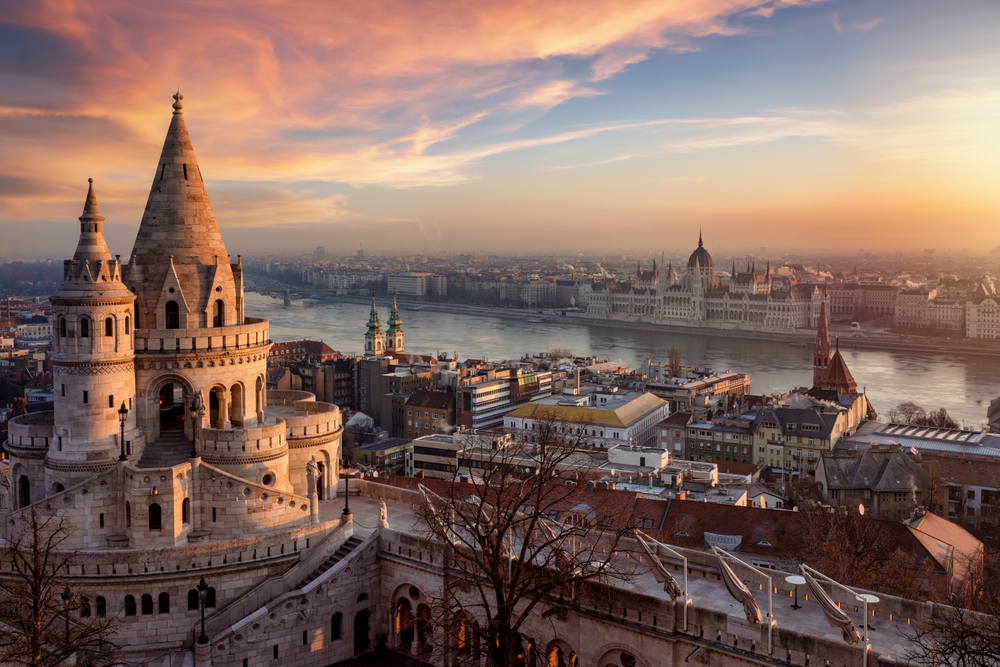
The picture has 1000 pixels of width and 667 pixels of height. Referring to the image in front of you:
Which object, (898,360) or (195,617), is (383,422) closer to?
(195,617)

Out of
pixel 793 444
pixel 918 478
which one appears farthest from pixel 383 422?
pixel 918 478

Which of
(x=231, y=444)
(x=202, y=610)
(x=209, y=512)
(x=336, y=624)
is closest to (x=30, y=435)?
(x=231, y=444)

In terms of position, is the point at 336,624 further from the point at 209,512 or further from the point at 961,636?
the point at 961,636

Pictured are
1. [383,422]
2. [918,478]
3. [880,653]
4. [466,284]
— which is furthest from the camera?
[466,284]

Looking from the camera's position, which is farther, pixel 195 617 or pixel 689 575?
pixel 195 617

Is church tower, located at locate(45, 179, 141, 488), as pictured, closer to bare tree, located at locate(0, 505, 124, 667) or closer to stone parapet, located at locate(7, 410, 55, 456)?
stone parapet, located at locate(7, 410, 55, 456)

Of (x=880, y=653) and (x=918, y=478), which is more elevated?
(x=880, y=653)

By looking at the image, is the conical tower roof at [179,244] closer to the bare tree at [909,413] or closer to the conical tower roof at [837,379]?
the bare tree at [909,413]

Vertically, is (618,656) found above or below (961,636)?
below
